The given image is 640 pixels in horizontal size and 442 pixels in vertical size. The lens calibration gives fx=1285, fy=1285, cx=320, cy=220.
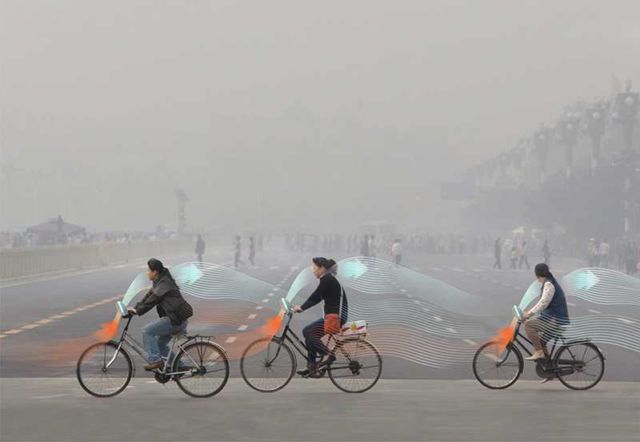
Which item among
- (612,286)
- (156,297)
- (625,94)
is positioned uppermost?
(625,94)

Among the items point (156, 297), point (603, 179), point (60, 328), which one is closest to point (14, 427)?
point (156, 297)

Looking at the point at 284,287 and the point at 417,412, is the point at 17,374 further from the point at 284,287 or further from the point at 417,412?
the point at 284,287

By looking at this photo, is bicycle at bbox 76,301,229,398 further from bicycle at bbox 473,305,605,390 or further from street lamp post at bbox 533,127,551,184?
street lamp post at bbox 533,127,551,184

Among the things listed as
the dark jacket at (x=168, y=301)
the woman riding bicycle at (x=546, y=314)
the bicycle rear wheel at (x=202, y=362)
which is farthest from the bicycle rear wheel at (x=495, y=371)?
the dark jacket at (x=168, y=301)

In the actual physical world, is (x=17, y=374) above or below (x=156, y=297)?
below

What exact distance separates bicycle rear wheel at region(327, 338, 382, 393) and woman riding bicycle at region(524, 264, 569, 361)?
5.90 ft

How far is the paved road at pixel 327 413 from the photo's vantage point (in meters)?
11.6

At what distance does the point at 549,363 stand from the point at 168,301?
4.50 meters

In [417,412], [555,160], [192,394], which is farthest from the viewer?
[555,160]

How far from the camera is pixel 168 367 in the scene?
13.9 meters

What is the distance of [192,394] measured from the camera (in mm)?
14375

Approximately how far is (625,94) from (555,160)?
105 m

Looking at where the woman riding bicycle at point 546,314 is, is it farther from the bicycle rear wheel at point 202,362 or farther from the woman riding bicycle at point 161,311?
the woman riding bicycle at point 161,311

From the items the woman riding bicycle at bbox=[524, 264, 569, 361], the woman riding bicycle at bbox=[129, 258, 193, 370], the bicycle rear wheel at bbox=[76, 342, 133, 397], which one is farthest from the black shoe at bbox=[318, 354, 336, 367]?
the woman riding bicycle at bbox=[524, 264, 569, 361]
